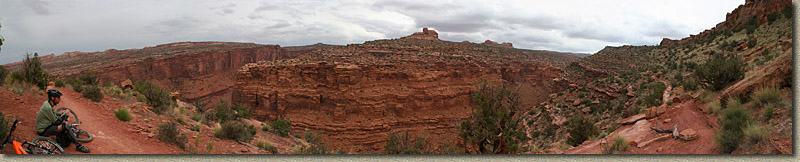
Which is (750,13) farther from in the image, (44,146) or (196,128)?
(44,146)

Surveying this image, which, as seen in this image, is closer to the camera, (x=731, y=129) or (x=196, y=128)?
(x=731, y=129)

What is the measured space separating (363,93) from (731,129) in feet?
63.2

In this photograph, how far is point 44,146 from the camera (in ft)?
14.2

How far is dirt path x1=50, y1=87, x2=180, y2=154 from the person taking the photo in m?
5.07

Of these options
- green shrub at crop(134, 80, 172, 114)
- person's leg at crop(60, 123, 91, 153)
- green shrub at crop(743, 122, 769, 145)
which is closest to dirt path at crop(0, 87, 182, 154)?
person's leg at crop(60, 123, 91, 153)

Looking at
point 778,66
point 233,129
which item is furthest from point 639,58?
point 233,129

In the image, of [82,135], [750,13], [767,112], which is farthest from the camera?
[750,13]

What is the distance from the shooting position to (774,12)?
9820mm

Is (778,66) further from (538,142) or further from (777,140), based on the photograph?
(538,142)

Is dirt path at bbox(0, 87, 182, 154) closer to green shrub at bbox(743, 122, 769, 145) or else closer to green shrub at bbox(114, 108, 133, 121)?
green shrub at bbox(114, 108, 133, 121)

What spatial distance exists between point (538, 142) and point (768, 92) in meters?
8.08

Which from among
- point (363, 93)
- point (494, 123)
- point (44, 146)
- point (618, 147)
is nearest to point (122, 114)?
point (44, 146)

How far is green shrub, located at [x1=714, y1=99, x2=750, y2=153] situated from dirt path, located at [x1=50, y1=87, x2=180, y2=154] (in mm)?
8563

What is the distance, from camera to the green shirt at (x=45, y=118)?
4.44 m
